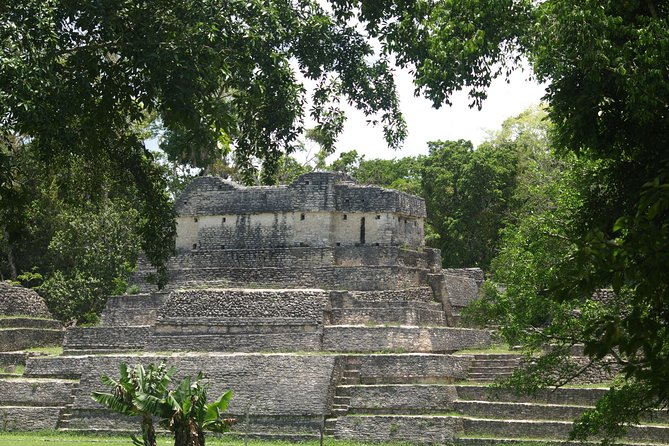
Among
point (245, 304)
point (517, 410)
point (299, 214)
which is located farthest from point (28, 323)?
point (517, 410)

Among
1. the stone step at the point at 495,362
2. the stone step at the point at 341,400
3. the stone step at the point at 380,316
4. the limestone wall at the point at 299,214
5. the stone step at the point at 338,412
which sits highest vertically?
the limestone wall at the point at 299,214

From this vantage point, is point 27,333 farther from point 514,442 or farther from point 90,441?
point 514,442

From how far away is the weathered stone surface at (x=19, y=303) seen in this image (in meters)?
30.4

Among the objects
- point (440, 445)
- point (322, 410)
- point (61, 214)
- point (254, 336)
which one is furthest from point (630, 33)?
point (61, 214)

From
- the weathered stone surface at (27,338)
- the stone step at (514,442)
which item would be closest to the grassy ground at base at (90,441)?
the stone step at (514,442)

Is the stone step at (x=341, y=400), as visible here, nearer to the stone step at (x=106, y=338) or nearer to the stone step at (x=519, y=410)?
the stone step at (x=519, y=410)

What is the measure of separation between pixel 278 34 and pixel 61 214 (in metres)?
26.3

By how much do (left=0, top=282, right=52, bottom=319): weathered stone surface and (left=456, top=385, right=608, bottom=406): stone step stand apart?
14738 mm

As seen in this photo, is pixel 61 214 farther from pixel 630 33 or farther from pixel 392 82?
pixel 630 33

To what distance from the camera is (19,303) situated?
30672 millimetres

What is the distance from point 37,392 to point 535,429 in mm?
12617

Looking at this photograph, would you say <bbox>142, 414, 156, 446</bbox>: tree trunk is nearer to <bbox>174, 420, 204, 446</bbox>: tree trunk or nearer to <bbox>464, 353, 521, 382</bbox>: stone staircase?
<bbox>174, 420, 204, 446</bbox>: tree trunk

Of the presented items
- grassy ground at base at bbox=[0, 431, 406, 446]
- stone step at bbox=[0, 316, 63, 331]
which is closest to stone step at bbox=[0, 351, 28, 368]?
stone step at bbox=[0, 316, 63, 331]

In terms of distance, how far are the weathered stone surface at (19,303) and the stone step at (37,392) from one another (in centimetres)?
528
